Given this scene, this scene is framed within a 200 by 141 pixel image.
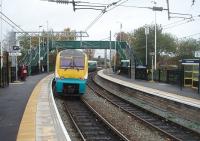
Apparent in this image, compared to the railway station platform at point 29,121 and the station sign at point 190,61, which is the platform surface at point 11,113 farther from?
the station sign at point 190,61

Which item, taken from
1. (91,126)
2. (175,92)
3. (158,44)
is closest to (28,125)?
(91,126)

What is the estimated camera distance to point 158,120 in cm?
2109

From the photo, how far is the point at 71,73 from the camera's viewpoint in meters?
30.5

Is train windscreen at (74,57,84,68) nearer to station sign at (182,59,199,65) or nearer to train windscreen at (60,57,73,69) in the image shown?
train windscreen at (60,57,73,69)

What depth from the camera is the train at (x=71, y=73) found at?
30328 mm

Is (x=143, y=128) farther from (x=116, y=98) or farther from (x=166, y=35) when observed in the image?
(x=166, y=35)

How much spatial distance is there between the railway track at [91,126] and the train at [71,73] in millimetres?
3655

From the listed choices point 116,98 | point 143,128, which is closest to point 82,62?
point 116,98

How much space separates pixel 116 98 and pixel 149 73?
18130 millimetres

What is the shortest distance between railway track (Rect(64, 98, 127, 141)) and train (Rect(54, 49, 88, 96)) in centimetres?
365

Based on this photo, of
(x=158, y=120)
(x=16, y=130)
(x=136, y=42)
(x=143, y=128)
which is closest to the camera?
(x=16, y=130)

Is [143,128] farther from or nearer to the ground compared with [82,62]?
nearer to the ground

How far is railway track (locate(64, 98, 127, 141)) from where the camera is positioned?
16475 mm

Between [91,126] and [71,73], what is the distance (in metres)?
11.4
